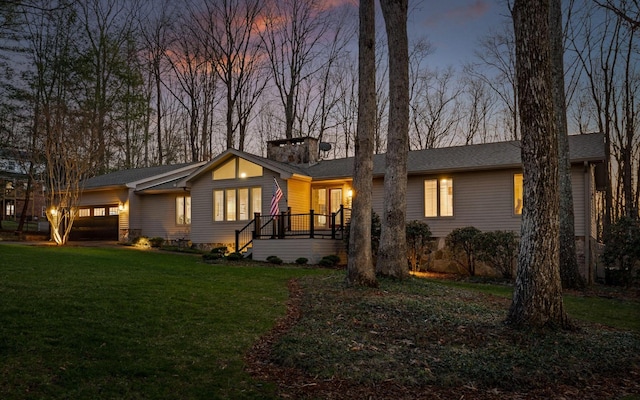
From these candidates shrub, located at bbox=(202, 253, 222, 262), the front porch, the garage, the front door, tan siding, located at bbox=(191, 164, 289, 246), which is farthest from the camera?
the garage

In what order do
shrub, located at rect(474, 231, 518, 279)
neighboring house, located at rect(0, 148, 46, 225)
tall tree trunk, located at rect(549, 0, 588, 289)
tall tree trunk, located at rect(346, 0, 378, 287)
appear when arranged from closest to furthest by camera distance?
tall tree trunk, located at rect(346, 0, 378, 287) → tall tree trunk, located at rect(549, 0, 588, 289) → shrub, located at rect(474, 231, 518, 279) → neighboring house, located at rect(0, 148, 46, 225)

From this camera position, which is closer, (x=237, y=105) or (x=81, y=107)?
(x=81, y=107)

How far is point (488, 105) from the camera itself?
90.0 feet

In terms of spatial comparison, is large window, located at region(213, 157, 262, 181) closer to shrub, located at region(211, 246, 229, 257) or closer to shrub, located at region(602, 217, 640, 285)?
shrub, located at region(211, 246, 229, 257)

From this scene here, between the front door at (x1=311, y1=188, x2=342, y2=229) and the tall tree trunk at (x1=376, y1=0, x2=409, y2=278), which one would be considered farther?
the front door at (x1=311, y1=188, x2=342, y2=229)

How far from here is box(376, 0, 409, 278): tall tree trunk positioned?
10734 millimetres

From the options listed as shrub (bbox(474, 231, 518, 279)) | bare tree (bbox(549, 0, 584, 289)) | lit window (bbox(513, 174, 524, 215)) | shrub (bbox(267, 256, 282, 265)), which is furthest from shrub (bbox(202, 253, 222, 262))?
bare tree (bbox(549, 0, 584, 289))

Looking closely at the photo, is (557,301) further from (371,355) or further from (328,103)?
(328,103)

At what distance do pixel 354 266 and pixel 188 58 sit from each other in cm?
2300

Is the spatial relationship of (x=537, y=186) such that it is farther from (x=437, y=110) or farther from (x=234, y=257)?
(x=437, y=110)

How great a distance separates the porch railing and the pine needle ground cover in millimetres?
8945

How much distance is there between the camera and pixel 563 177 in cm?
1205

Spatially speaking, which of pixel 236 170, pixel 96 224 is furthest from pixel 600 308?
pixel 96 224

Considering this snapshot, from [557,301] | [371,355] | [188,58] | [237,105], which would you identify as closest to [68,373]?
[371,355]
